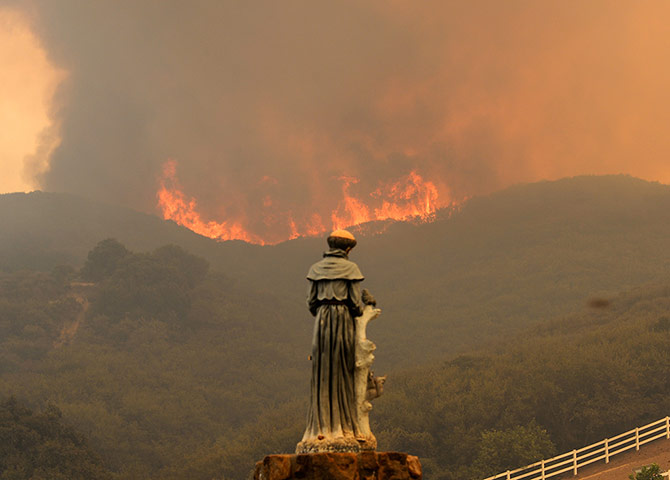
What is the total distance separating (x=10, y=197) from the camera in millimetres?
146750

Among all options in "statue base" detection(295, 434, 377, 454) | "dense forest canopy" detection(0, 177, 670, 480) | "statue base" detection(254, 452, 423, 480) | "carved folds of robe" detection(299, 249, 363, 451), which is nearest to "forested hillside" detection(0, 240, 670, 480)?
"dense forest canopy" detection(0, 177, 670, 480)

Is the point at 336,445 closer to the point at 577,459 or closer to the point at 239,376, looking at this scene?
the point at 577,459

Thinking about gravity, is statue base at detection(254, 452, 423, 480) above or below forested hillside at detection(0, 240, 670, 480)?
below

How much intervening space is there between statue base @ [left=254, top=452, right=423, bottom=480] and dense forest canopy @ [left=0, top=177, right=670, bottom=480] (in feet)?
109

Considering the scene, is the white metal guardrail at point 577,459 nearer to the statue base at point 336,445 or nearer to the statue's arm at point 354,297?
the statue's arm at point 354,297

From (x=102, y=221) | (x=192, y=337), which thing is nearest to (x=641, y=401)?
(x=192, y=337)

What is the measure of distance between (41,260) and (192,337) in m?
28.2

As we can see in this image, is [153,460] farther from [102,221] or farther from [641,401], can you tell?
[102,221]

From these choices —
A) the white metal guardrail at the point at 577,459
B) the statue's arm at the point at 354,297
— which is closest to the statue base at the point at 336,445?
the statue's arm at the point at 354,297

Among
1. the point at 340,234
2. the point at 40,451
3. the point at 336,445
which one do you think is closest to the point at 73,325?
the point at 40,451

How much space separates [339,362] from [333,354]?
0.12 metres

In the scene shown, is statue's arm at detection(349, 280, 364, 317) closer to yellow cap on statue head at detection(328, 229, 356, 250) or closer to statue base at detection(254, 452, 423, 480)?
yellow cap on statue head at detection(328, 229, 356, 250)

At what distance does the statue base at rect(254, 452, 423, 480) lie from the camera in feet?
31.1

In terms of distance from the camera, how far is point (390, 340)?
100938 millimetres
